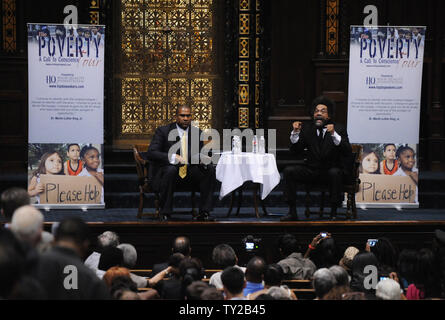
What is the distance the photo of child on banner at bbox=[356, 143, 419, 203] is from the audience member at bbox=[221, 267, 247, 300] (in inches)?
168

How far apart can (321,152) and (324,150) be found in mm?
38

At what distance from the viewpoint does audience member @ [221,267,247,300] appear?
3.69 m

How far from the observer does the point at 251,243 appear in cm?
607

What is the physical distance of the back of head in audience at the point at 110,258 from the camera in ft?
14.7

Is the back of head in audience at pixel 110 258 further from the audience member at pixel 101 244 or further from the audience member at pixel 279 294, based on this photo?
the audience member at pixel 279 294

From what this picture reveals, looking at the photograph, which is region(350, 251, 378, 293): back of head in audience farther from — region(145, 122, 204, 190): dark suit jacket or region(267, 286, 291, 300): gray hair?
region(145, 122, 204, 190): dark suit jacket

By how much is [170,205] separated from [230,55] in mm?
3231

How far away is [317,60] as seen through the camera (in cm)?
915

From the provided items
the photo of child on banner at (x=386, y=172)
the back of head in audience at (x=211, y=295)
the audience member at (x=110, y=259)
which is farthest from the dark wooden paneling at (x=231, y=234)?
the back of head in audience at (x=211, y=295)

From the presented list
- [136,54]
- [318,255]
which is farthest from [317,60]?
[318,255]

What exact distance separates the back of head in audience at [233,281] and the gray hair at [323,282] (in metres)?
0.43

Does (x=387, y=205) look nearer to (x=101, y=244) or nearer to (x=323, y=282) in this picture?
(x=101, y=244)

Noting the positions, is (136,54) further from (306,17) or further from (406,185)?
(406,185)

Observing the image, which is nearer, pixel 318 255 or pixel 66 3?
pixel 318 255
